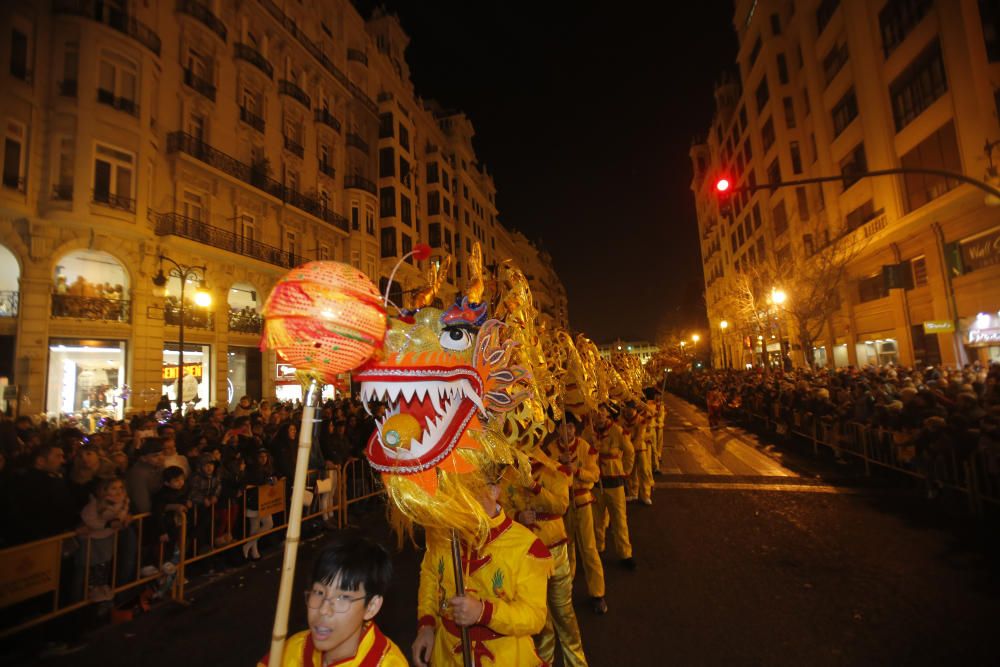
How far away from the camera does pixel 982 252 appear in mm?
14859

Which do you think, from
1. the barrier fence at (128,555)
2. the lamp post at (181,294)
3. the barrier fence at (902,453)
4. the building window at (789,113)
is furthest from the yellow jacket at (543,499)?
the building window at (789,113)

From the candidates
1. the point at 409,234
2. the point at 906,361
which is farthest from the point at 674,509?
the point at 409,234

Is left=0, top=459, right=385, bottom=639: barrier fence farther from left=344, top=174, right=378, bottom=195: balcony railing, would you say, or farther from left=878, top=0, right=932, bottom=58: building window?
left=878, top=0, right=932, bottom=58: building window

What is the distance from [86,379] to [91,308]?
7.27 feet

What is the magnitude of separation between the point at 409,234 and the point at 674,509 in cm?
2633

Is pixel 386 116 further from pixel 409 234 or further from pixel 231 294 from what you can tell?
pixel 231 294

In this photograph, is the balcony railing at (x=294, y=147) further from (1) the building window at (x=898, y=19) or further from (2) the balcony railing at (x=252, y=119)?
(1) the building window at (x=898, y=19)

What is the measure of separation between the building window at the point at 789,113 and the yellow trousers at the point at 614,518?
29.5 metres

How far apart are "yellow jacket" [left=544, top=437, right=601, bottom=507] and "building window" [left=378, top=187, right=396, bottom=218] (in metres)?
26.7

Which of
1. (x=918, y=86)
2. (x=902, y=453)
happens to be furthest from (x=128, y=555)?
(x=918, y=86)

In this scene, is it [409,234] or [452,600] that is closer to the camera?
[452,600]

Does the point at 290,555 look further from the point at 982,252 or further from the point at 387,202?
the point at 387,202

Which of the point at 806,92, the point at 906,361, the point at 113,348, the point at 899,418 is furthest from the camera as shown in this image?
the point at 806,92

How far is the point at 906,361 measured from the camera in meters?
18.5
